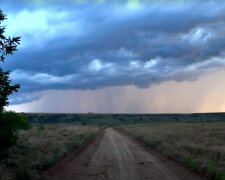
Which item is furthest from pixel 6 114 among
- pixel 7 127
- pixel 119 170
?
pixel 119 170

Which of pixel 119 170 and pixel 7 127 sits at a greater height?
pixel 7 127

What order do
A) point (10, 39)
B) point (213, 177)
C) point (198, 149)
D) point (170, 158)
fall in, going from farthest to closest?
point (198, 149)
point (170, 158)
point (10, 39)
point (213, 177)

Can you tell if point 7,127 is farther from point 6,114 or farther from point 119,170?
point 119,170

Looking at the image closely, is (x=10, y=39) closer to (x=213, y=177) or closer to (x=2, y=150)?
(x=2, y=150)

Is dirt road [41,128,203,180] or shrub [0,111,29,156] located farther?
shrub [0,111,29,156]

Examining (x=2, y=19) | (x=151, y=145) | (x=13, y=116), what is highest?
(x=2, y=19)

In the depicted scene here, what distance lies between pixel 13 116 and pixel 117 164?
6530 millimetres

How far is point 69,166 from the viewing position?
1253cm

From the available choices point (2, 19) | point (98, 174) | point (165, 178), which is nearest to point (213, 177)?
point (165, 178)

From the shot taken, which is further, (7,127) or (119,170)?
(7,127)

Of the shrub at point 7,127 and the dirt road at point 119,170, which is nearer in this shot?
the dirt road at point 119,170

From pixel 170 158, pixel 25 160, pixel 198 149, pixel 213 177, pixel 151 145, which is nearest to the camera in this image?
pixel 213 177

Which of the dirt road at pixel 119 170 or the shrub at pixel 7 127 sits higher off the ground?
the shrub at pixel 7 127

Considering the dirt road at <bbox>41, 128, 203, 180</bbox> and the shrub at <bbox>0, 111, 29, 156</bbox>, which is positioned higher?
the shrub at <bbox>0, 111, 29, 156</bbox>
